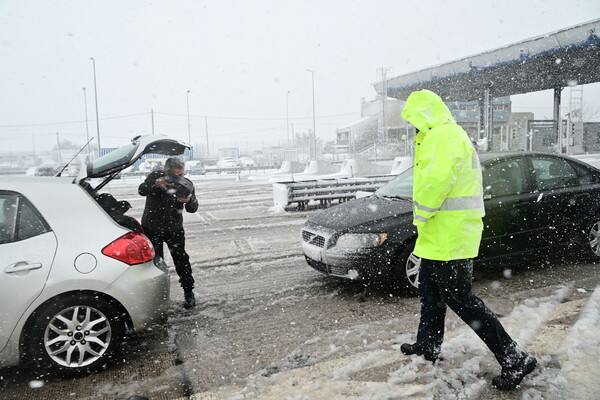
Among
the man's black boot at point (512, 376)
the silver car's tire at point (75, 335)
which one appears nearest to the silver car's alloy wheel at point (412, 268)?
the man's black boot at point (512, 376)

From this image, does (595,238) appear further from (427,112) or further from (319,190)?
(319,190)

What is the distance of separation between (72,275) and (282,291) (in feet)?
8.19

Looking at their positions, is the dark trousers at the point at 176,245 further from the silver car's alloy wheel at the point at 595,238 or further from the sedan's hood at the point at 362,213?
the silver car's alloy wheel at the point at 595,238

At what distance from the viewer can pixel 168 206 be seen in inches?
179

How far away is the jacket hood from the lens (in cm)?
299

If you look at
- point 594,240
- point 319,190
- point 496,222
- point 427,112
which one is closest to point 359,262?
point 496,222

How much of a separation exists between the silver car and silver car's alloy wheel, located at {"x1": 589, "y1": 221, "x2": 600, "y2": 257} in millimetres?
5206

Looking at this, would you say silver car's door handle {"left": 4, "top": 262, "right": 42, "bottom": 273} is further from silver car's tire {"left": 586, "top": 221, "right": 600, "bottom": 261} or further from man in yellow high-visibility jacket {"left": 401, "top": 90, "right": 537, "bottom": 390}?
silver car's tire {"left": 586, "top": 221, "right": 600, "bottom": 261}

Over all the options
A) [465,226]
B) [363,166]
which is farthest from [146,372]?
[363,166]

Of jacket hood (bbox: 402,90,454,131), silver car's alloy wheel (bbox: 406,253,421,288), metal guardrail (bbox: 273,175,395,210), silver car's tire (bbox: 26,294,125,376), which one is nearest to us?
jacket hood (bbox: 402,90,454,131)

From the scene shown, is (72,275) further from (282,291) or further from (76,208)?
(282,291)

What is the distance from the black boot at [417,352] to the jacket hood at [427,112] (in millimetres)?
1676

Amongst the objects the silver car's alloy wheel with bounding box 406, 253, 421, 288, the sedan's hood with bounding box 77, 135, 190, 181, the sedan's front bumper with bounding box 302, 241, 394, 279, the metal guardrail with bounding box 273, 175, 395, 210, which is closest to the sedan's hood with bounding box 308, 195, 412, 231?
the sedan's front bumper with bounding box 302, 241, 394, 279

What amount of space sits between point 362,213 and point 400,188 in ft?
2.80
